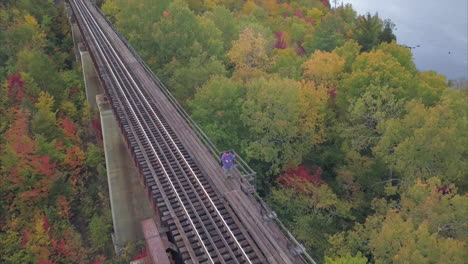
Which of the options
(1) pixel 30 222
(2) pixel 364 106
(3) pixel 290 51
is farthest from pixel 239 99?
(1) pixel 30 222

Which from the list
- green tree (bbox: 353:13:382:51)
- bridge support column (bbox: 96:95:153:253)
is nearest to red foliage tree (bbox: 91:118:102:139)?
bridge support column (bbox: 96:95:153:253)

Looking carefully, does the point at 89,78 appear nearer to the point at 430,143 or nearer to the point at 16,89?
the point at 16,89

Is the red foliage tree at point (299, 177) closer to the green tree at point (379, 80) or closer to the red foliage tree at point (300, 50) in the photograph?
the green tree at point (379, 80)

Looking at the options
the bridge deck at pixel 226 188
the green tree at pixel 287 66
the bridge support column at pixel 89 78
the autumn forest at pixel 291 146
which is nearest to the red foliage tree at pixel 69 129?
the autumn forest at pixel 291 146

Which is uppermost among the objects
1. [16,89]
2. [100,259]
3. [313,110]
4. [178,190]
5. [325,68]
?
[325,68]

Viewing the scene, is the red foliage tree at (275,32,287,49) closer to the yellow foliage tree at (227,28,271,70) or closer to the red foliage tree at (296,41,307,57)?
the red foliage tree at (296,41,307,57)

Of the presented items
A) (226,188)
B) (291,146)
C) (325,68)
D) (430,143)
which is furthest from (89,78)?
(430,143)

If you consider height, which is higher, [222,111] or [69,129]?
[222,111]
